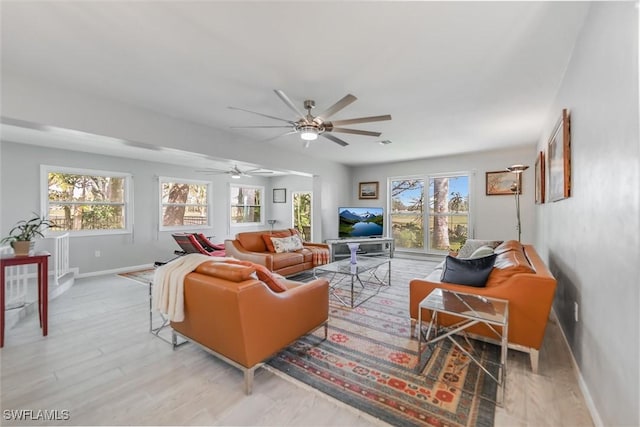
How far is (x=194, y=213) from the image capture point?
689cm

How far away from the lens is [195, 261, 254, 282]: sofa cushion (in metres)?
1.82

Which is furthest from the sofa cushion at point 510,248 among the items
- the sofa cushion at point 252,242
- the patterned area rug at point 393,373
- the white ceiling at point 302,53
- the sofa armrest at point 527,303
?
the sofa cushion at point 252,242

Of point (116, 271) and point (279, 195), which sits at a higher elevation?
point (279, 195)

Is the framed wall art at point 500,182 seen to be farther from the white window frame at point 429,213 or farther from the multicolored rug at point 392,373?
the multicolored rug at point 392,373

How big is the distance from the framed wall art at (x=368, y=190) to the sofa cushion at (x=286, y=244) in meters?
2.96

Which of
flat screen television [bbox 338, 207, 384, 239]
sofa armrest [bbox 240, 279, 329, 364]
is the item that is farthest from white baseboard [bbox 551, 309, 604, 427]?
flat screen television [bbox 338, 207, 384, 239]

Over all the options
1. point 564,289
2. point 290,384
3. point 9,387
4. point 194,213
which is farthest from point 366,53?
point 194,213

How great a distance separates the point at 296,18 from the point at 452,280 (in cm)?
241

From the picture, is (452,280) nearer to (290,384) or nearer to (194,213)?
(290,384)

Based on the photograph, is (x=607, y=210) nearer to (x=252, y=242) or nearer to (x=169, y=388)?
(x=169, y=388)

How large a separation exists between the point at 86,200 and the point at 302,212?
16.7 ft

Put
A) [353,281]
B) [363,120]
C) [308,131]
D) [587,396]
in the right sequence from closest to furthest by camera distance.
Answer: [587,396], [363,120], [308,131], [353,281]

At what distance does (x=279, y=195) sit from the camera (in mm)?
8547

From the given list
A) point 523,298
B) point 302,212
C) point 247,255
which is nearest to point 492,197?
point 523,298
